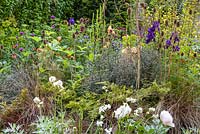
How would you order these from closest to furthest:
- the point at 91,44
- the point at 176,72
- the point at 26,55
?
1. the point at 176,72
2. the point at 26,55
3. the point at 91,44

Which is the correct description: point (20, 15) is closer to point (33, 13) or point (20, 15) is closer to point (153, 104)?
point (33, 13)

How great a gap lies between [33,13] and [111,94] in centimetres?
351

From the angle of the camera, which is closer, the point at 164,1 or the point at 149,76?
the point at 149,76

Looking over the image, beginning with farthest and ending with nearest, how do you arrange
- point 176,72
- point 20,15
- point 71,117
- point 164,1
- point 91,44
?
point 20,15 → point 164,1 → point 91,44 → point 176,72 → point 71,117

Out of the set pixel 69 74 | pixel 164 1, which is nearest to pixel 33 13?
pixel 164 1

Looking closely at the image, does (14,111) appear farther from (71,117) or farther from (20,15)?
(20,15)

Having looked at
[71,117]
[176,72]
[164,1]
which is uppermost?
[164,1]

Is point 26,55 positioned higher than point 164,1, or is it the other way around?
point 164,1

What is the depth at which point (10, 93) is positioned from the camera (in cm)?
284

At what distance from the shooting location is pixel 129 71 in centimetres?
286

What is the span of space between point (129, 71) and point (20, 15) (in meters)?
3.16

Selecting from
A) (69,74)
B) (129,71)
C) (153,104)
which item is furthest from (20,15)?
(153,104)

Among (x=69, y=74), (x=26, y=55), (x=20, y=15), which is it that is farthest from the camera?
(x=20, y=15)

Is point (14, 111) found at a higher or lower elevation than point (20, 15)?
lower
